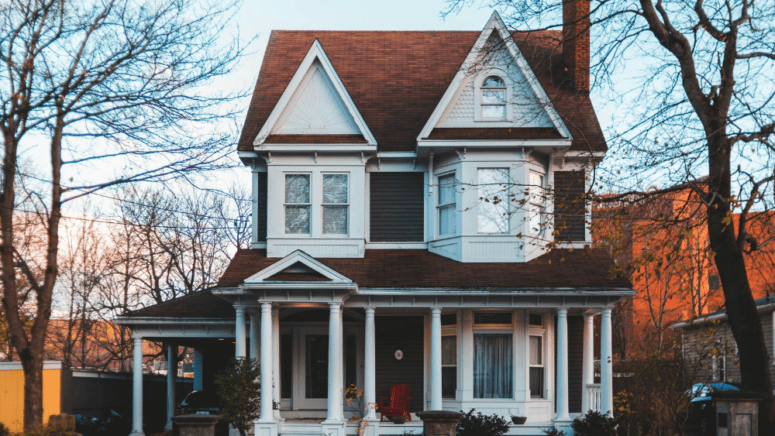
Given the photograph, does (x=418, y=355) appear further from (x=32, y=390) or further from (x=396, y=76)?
(x=32, y=390)

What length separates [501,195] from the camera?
58.4ft

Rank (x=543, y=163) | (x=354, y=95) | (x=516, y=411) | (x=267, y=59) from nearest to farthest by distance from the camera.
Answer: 1. (x=516, y=411)
2. (x=543, y=163)
3. (x=354, y=95)
4. (x=267, y=59)

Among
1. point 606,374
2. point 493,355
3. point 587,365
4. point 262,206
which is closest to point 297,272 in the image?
point 262,206

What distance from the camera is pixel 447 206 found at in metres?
18.4

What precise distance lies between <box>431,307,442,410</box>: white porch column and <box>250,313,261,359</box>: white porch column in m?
4.22

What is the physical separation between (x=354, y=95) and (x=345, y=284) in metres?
6.43

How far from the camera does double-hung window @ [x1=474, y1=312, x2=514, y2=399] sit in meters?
17.9

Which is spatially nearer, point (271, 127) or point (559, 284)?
point (559, 284)

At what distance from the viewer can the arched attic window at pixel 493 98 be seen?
1845 centimetres

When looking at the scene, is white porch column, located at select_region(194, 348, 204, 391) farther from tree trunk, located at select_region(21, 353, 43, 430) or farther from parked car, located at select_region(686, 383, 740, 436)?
parked car, located at select_region(686, 383, 740, 436)

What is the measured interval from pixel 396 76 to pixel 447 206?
14.9 ft

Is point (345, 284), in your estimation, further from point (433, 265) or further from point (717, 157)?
point (717, 157)

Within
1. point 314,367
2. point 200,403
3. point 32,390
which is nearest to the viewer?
point 32,390

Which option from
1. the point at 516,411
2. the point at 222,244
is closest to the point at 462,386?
the point at 516,411
